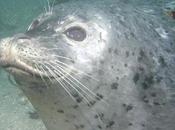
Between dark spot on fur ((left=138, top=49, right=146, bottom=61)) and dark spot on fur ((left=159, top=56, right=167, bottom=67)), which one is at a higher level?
dark spot on fur ((left=138, top=49, right=146, bottom=61))

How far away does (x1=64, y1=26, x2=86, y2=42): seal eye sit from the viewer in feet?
8.18

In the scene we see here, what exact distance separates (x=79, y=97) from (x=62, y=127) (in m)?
0.34

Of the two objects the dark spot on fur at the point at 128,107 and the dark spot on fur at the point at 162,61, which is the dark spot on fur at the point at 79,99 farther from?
the dark spot on fur at the point at 162,61

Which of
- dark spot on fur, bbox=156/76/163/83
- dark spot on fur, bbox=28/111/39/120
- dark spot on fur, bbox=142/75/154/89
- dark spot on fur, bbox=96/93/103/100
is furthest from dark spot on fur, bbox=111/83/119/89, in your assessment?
dark spot on fur, bbox=28/111/39/120

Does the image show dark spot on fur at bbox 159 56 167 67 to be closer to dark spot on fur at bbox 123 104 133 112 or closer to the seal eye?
dark spot on fur at bbox 123 104 133 112

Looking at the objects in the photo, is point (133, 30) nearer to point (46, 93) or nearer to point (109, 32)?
point (109, 32)

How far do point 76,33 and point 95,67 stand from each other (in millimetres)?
302

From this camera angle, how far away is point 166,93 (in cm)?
269

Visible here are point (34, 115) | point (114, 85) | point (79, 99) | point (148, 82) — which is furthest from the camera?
point (34, 115)

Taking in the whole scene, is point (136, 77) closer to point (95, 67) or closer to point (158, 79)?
point (158, 79)

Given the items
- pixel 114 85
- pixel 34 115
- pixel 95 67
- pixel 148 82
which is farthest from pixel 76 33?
pixel 34 115

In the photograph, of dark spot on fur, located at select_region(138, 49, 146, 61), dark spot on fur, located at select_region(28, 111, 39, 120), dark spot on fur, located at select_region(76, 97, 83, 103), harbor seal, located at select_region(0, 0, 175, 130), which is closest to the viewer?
harbor seal, located at select_region(0, 0, 175, 130)

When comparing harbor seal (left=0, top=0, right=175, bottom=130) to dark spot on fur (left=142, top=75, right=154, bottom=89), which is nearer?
harbor seal (left=0, top=0, right=175, bottom=130)

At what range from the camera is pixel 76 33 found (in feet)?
8.23
